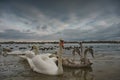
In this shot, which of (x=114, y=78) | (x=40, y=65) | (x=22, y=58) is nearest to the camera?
(x=114, y=78)

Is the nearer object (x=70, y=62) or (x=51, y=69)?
(x=51, y=69)

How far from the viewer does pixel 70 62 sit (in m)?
14.9

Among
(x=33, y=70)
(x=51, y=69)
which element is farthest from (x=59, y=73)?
(x=33, y=70)

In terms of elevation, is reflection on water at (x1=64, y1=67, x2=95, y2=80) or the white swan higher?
the white swan

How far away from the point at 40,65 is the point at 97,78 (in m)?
3.72

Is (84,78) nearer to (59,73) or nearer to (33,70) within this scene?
(59,73)

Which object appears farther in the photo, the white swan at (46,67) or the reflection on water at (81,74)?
the white swan at (46,67)

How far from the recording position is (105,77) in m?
11.2

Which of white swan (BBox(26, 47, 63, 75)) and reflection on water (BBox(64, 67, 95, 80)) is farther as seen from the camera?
white swan (BBox(26, 47, 63, 75))

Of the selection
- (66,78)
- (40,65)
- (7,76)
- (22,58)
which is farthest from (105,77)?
(22,58)

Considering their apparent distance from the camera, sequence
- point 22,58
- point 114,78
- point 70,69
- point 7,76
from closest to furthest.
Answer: point 114,78
point 7,76
point 70,69
point 22,58

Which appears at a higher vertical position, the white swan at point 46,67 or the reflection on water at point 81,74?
the white swan at point 46,67

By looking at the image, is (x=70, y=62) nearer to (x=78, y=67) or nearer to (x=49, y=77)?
(x=78, y=67)

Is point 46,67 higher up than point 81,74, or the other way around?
point 46,67
